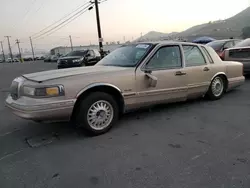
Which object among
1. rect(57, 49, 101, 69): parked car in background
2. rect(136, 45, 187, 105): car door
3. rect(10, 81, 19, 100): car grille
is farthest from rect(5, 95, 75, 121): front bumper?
rect(57, 49, 101, 69): parked car in background

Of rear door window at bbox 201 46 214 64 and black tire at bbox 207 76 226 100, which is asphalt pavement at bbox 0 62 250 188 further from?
rear door window at bbox 201 46 214 64

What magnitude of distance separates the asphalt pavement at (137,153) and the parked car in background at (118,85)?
381mm

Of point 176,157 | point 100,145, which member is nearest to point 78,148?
point 100,145

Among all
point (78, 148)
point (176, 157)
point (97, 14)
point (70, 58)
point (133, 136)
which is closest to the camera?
point (176, 157)

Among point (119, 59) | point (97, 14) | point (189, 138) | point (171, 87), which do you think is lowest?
point (189, 138)

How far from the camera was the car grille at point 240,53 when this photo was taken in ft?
28.0

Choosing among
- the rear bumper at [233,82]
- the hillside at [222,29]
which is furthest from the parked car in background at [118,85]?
the hillside at [222,29]

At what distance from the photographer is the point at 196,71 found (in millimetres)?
5473

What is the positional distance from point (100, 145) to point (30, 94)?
4.22 feet

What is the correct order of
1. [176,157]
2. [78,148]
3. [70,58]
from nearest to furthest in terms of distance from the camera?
[176,157] < [78,148] < [70,58]

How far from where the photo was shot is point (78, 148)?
12.1 feet

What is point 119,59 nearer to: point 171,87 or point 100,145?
point 171,87

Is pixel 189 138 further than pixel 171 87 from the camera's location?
No

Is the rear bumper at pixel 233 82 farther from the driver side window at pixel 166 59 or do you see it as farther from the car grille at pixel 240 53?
the car grille at pixel 240 53
